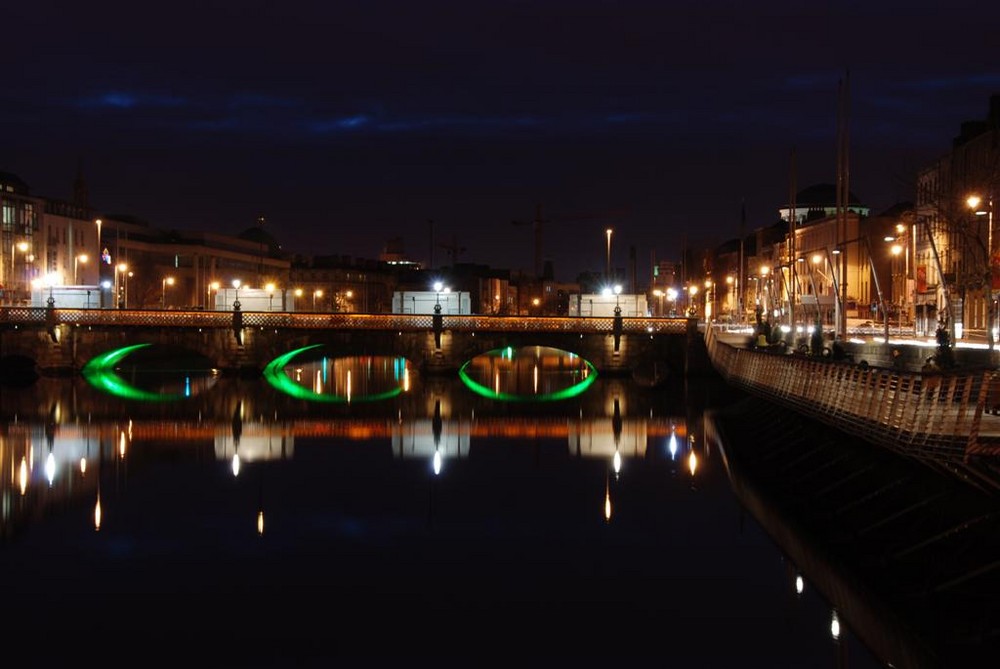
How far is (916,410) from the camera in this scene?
2644cm

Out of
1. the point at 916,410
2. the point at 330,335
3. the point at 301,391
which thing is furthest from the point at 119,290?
→ the point at 916,410

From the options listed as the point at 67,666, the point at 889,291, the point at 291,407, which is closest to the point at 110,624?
the point at 67,666

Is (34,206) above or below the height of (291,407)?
above

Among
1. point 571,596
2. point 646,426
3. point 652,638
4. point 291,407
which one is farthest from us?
point 291,407

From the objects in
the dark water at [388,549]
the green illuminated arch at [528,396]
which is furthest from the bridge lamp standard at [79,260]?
the dark water at [388,549]

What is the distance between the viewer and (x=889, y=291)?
133375 millimetres

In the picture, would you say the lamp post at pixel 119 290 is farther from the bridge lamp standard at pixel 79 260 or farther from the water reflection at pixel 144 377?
the water reflection at pixel 144 377

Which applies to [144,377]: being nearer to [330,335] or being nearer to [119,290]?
[330,335]

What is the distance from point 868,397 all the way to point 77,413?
149 ft

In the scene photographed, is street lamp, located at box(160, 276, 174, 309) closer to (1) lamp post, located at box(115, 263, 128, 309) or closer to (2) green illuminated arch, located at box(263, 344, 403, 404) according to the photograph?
(1) lamp post, located at box(115, 263, 128, 309)

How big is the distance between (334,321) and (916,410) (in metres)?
70.6

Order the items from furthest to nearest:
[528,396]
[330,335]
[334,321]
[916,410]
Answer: [334,321] → [330,335] → [528,396] → [916,410]

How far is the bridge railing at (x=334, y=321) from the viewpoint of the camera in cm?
9244

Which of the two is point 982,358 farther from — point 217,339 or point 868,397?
point 217,339
